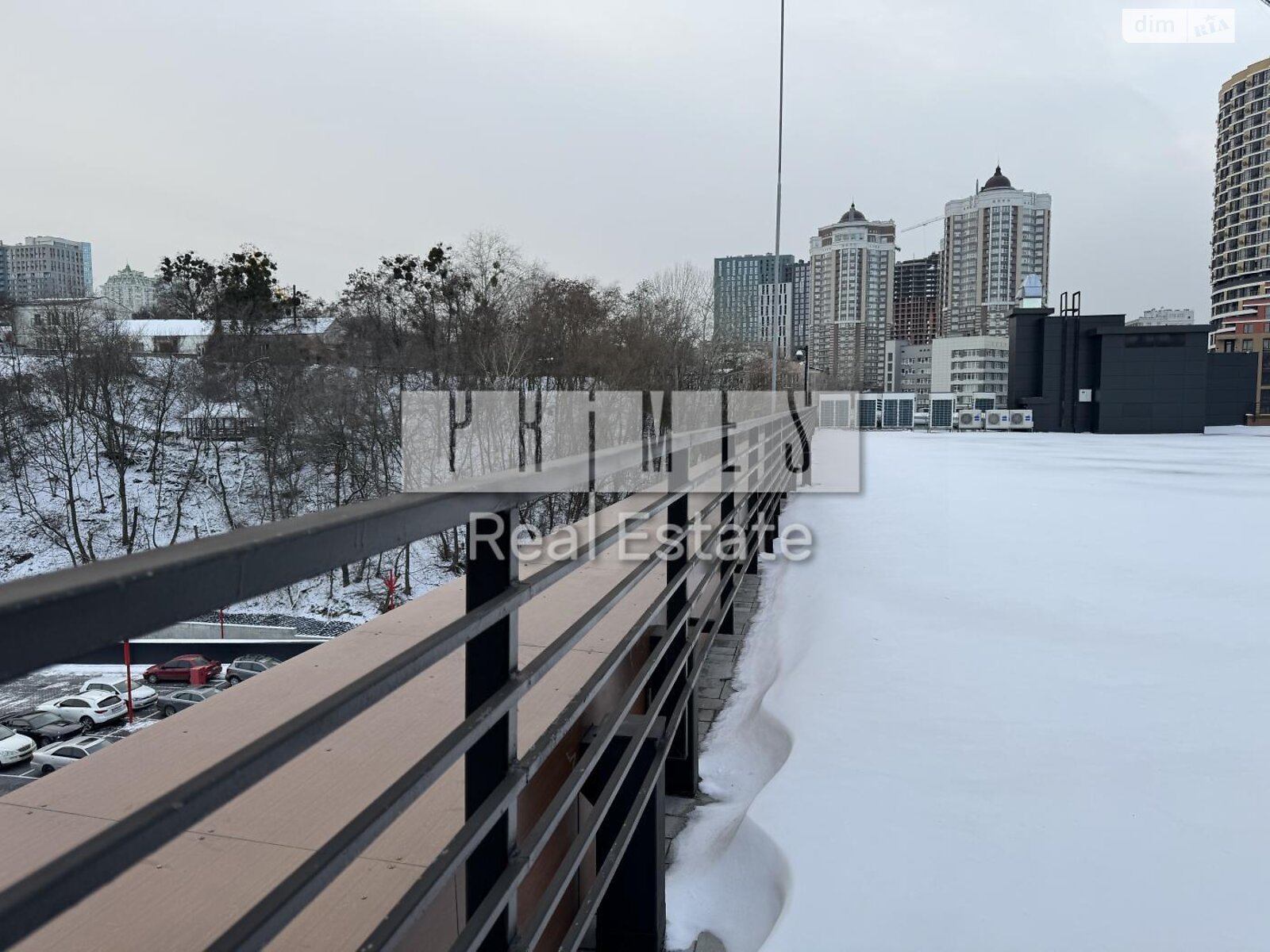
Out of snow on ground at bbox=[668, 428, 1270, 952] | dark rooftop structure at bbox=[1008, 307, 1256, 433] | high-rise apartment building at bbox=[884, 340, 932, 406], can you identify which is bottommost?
snow on ground at bbox=[668, 428, 1270, 952]

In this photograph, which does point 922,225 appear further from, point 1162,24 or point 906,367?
point 1162,24

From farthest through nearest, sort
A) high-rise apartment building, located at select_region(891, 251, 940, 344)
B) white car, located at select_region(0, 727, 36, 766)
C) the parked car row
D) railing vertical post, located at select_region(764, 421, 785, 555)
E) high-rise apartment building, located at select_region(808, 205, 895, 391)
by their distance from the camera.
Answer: high-rise apartment building, located at select_region(891, 251, 940, 344)
high-rise apartment building, located at select_region(808, 205, 895, 391)
the parked car row
white car, located at select_region(0, 727, 36, 766)
railing vertical post, located at select_region(764, 421, 785, 555)

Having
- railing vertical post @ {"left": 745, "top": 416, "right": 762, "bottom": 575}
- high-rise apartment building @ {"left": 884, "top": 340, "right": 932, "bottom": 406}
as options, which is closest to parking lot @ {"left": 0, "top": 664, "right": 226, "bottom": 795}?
railing vertical post @ {"left": 745, "top": 416, "right": 762, "bottom": 575}

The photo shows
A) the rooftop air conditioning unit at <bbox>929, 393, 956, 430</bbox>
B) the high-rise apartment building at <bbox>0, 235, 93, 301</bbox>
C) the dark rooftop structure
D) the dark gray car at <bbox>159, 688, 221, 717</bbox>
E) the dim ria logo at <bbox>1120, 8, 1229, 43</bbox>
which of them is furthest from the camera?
the rooftop air conditioning unit at <bbox>929, 393, 956, 430</bbox>

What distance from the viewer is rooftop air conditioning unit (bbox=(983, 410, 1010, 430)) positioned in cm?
3906

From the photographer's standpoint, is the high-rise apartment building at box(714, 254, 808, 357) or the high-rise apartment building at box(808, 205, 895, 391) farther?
the high-rise apartment building at box(808, 205, 895, 391)

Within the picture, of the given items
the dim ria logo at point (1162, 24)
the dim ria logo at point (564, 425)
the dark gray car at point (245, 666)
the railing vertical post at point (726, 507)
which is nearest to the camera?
the railing vertical post at point (726, 507)

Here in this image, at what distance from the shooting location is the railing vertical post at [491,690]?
3.31 ft

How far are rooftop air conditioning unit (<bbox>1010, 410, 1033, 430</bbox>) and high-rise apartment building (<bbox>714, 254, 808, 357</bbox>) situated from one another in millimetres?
10549

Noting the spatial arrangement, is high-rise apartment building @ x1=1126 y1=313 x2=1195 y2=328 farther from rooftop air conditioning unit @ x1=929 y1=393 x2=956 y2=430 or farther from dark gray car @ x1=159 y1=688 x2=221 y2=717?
dark gray car @ x1=159 y1=688 x2=221 y2=717

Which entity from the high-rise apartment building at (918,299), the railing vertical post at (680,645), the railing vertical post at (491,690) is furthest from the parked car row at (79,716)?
the high-rise apartment building at (918,299)

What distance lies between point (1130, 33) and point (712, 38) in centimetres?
2209

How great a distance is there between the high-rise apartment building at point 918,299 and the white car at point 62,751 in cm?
11399

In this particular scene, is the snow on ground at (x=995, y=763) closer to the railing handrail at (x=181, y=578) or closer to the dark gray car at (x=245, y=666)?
the railing handrail at (x=181, y=578)
